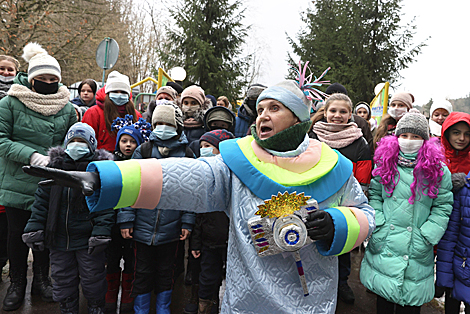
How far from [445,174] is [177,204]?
2709 millimetres

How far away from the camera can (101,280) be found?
312 cm

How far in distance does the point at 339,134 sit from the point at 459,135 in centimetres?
129

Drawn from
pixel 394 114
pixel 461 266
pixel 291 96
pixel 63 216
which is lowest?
pixel 461 266

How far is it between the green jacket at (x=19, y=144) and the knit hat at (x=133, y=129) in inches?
26.9

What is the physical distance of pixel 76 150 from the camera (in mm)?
3006

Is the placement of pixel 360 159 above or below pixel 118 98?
below

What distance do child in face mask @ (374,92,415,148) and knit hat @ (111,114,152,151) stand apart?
2.95m

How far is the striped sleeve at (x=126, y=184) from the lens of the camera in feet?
3.80

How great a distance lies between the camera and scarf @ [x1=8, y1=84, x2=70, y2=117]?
344 cm

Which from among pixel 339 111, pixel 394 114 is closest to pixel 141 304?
pixel 339 111

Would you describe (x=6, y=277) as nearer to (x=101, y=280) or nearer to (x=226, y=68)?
(x=101, y=280)

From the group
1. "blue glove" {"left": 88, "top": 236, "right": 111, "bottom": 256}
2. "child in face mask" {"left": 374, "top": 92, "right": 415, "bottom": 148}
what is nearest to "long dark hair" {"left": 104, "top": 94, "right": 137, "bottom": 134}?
"blue glove" {"left": 88, "top": 236, "right": 111, "bottom": 256}

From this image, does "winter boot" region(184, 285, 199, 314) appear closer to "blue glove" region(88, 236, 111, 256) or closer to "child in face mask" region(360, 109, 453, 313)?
"blue glove" region(88, 236, 111, 256)

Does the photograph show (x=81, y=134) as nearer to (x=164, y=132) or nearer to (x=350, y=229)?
(x=164, y=132)
